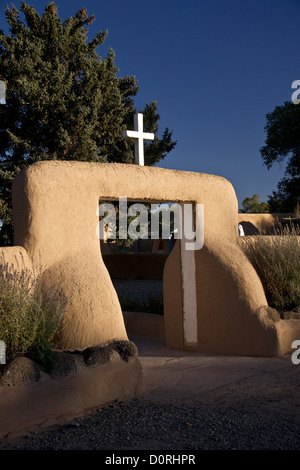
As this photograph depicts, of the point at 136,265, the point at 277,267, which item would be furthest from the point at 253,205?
the point at 277,267

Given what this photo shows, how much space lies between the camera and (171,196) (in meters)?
6.53

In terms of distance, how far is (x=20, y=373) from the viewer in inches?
156

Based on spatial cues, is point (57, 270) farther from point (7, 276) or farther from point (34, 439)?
point (34, 439)

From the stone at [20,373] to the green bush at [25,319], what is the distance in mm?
127

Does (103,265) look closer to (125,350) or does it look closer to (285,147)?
(125,350)

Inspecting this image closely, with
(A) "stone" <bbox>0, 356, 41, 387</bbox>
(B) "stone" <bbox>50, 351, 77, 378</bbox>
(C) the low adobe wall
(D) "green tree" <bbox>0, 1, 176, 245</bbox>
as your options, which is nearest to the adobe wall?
(D) "green tree" <bbox>0, 1, 176, 245</bbox>

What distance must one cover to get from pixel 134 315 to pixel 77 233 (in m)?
→ 3.65

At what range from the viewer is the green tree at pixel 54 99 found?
14422 mm

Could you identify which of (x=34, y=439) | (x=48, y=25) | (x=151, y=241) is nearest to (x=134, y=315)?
(x=34, y=439)

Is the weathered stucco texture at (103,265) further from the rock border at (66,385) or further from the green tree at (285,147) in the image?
the green tree at (285,147)

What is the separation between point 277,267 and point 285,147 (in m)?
19.5

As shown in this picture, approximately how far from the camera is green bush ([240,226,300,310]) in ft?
23.6

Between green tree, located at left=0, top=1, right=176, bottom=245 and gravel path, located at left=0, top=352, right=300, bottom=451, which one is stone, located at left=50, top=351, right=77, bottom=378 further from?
green tree, located at left=0, top=1, right=176, bottom=245

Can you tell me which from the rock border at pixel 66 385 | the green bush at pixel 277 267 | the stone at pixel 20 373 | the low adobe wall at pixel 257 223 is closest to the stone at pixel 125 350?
the rock border at pixel 66 385
